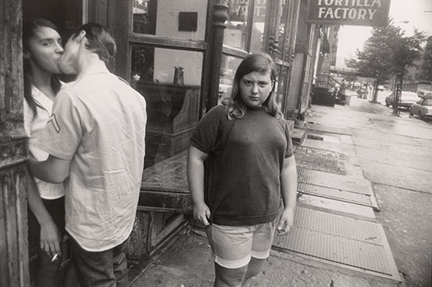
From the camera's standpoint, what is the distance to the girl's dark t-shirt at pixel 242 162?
1.96m

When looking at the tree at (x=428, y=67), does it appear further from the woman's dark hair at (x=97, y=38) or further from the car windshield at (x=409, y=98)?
the woman's dark hair at (x=97, y=38)

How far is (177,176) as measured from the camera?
10.3ft

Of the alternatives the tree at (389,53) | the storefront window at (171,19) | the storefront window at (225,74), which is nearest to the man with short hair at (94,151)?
the storefront window at (171,19)

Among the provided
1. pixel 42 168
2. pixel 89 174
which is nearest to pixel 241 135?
pixel 89 174

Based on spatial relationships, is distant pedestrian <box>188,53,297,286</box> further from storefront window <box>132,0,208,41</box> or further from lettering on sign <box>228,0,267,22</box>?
lettering on sign <box>228,0,267,22</box>

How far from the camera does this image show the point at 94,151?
153 centimetres

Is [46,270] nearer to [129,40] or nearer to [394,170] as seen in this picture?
A: [129,40]

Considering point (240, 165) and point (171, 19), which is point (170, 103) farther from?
point (240, 165)

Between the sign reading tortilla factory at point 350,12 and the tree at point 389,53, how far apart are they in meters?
20.1

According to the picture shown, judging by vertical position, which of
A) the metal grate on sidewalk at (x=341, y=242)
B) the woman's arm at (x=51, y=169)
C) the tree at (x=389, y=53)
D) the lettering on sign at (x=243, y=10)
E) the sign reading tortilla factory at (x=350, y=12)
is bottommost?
the metal grate on sidewalk at (x=341, y=242)

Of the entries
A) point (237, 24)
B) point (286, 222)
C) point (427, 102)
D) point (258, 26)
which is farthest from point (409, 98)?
point (286, 222)

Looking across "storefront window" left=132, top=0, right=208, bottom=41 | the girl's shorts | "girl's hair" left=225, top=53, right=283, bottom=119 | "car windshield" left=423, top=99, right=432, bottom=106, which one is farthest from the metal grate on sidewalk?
"car windshield" left=423, top=99, right=432, bottom=106

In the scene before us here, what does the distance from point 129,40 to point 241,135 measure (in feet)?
4.54

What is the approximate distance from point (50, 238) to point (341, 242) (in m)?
3.02
